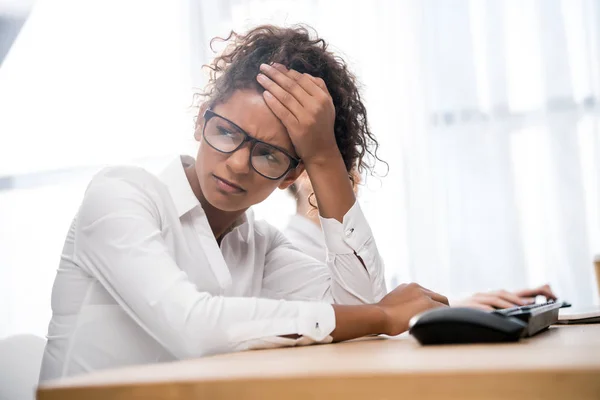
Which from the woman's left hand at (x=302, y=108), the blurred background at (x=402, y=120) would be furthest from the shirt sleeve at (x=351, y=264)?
the blurred background at (x=402, y=120)

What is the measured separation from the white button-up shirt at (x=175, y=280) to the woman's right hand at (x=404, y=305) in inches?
4.7

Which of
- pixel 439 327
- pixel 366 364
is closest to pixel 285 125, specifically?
pixel 439 327

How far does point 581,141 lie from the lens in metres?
2.96

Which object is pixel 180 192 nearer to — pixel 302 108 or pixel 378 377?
pixel 302 108

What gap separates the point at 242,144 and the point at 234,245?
309mm

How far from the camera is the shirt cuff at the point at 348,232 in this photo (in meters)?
1.34

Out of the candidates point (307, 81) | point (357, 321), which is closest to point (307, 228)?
point (307, 81)

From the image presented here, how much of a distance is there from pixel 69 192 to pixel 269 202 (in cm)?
105

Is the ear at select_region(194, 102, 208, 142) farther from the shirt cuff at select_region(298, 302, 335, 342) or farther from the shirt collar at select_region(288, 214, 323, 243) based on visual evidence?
the shirt collar at select_region(288, 214, 323, 243)

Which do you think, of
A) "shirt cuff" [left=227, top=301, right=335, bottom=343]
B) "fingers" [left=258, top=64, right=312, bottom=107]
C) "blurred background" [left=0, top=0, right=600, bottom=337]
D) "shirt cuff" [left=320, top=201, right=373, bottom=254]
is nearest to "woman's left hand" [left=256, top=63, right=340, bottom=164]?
"fingers" [left=258, top=64, right=312, bottom=107]

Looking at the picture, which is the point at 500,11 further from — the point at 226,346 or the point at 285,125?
the point at 226,346

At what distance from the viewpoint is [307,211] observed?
2.23 metres

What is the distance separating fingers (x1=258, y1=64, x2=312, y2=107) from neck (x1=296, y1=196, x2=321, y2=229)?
841 millimetres

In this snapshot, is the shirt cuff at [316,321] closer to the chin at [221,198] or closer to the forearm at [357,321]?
the forearm at [357,321]
